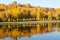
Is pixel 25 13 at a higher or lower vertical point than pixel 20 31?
lower

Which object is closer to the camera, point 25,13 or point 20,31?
point 20,31

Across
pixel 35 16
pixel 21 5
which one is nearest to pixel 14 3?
pixel 21 5

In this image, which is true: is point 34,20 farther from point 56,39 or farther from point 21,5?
point 56,39

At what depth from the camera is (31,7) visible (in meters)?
52.7

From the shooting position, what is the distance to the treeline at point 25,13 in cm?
4189

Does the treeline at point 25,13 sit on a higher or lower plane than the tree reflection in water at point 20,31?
lower

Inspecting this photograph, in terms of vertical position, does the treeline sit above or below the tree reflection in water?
Result: below

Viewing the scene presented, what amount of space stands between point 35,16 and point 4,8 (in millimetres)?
7811

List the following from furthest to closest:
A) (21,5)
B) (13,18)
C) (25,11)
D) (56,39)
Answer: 1. (21,5)
2. (25,11)
3. (13,18)
4. (56,39)

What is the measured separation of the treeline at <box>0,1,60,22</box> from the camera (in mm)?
41894

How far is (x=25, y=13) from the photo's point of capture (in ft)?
147

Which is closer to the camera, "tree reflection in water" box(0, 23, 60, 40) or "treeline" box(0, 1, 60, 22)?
"tree reflection in water" box(0, 23, 60, 40)

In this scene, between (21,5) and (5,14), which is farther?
(21,5)

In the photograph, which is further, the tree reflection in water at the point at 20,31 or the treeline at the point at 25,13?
the treeline at the point at 25,13
